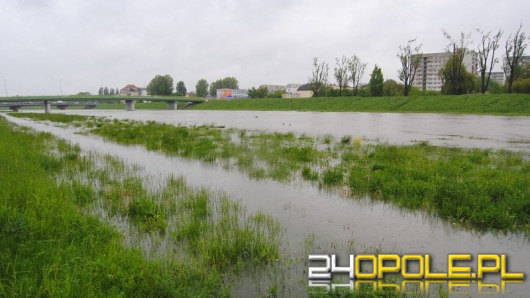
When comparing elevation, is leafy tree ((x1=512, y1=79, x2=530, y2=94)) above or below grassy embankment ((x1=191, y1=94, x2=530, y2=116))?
above

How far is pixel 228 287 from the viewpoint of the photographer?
4.47m

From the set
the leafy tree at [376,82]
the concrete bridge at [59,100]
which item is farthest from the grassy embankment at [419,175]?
the concrete bridge at [59,100]

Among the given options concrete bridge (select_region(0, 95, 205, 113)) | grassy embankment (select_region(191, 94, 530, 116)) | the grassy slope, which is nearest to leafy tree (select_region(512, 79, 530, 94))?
grassy embankment (select_region(191, 94, 530, 116))

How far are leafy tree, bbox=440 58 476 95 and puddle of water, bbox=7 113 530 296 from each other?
285 ft

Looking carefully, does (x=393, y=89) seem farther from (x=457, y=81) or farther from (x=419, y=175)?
(x=419, y=175)

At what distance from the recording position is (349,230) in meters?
6.67

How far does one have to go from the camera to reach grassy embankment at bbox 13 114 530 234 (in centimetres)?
739

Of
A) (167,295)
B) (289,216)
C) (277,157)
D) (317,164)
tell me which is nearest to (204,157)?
(277,157)

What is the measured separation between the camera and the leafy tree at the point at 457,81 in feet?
270

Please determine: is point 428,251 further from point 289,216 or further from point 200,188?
point 200,188

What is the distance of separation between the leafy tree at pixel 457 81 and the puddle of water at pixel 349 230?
87.0 meters

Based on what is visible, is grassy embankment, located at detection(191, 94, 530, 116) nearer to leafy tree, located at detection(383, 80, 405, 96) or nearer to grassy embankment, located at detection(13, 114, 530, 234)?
leafy tree, located at detection(383, 80, 405, 96)

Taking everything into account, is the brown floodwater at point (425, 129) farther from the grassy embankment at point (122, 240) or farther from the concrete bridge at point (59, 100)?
the concrete bridge at point (59, 100)

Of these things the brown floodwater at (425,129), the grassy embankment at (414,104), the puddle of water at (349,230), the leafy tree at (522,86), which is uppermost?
the leafy tree at (522,86)
